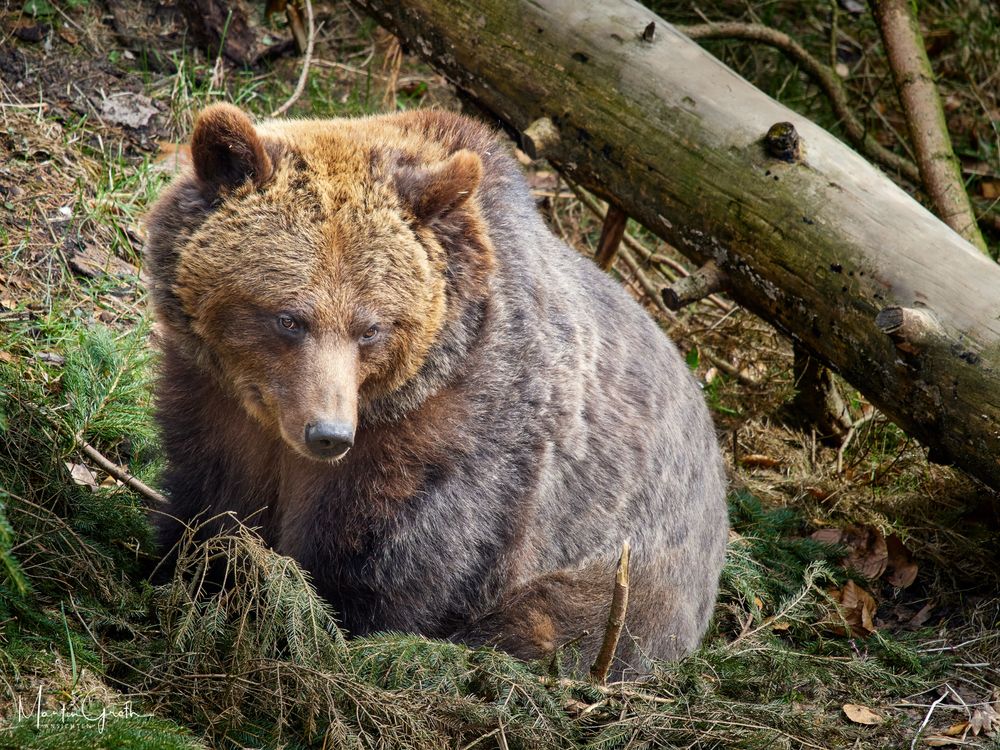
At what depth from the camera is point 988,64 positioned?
1038cm

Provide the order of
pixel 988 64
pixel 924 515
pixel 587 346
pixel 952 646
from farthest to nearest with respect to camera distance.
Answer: pixel 988 64 < pixel 924 515 < pixel 952 646 < pixel 587 346

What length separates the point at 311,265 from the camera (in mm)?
4176

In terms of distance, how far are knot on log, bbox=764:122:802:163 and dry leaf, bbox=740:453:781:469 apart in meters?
2.41

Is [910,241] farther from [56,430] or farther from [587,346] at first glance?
[56,430]

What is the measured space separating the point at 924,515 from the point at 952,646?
1.03 m

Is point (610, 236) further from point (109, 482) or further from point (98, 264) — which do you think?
point (109, 482)

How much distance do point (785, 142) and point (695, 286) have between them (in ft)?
2.96

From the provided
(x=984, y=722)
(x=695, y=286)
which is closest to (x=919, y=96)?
(x=695, y=286)

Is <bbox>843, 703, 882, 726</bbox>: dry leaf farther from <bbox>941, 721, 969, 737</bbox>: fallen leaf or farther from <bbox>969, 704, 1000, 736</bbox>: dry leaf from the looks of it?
<bbox>969, 704, 1000, 736</bbox>: dry leaf

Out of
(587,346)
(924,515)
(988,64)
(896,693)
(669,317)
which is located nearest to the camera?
(587,346)

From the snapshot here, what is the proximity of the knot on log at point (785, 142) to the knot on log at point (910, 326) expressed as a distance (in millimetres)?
1022

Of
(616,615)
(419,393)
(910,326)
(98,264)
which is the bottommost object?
(98,264)

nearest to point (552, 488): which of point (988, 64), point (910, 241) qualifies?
point (910, 241)

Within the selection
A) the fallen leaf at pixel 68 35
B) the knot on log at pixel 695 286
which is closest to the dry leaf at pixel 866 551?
the knot on log at pixel 695 286
